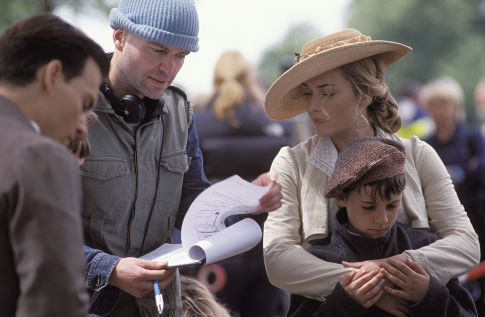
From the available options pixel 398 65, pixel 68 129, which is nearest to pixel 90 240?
pixel 68 129

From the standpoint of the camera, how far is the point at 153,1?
9.94 ft

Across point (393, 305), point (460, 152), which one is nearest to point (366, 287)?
point (393, 305)

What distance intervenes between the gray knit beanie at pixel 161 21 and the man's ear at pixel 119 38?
0.02 m

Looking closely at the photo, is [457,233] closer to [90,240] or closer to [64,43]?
[90,240]

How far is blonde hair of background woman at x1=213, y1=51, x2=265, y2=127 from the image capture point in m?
5.39

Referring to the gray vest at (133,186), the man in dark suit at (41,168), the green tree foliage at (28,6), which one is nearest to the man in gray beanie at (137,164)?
the gray vest at (133,186)

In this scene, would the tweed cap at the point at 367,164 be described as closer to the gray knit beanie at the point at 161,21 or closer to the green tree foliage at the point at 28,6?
the gray knit beanie at the point at 161,21

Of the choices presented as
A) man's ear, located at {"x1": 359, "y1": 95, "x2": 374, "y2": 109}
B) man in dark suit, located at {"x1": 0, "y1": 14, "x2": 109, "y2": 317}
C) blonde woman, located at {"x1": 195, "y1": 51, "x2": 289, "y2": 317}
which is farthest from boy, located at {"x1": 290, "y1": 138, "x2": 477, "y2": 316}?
blonde woman, located at {"x1": 195, "y1": 51, "x2": 289, "y2": 317}

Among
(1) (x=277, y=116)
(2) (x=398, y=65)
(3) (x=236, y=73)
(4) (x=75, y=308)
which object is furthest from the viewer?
(2) (x=398, y=65)

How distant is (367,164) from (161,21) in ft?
3.23

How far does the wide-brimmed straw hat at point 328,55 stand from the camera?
322cm

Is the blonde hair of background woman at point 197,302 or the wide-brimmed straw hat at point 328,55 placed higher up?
the wide-brimmed straw hat at point 328,55

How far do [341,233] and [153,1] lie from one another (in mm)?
1195

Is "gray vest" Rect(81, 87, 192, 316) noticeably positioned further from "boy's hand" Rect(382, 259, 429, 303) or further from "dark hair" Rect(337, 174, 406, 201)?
"boy's hand" Rect(382, 259, 429, 303)
